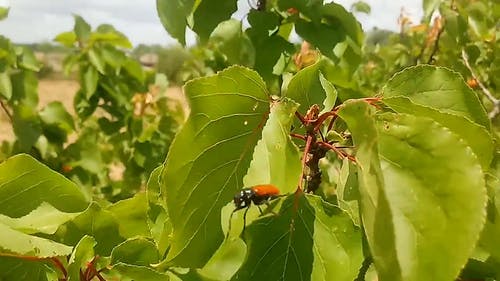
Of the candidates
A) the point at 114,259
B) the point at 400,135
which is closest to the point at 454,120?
the point at 400,135

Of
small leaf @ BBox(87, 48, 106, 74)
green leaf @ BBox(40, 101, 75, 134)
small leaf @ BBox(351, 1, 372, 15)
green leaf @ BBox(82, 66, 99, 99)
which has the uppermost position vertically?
small leaf @ BBox(351, 1, 372, 15)

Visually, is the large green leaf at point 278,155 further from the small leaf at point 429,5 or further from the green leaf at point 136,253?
the small leaf at point 429,5

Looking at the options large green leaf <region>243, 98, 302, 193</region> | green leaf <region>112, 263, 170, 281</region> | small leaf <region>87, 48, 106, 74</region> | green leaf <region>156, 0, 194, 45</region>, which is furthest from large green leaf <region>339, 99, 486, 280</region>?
small leaf <region>87, 48, 106, 74</region>

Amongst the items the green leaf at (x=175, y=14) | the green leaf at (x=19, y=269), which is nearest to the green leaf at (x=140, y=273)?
the green leaf at (x=19, y=269)

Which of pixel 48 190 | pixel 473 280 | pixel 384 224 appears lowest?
pixel 473 280

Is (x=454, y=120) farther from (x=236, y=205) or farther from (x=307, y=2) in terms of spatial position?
(x=307, y=2)

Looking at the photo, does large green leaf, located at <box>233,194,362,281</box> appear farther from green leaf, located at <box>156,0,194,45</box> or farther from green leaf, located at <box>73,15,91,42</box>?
green leaf, located at <box>73,15,91,42</box>
